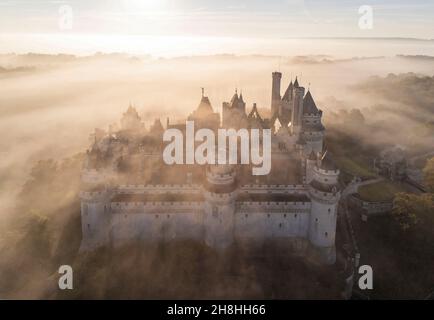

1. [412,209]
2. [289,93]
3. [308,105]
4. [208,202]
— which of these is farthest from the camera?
[289,93]

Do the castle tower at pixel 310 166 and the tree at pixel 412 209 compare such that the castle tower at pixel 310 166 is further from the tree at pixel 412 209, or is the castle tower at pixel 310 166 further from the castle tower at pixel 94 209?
the castle tower at pixel 94 209

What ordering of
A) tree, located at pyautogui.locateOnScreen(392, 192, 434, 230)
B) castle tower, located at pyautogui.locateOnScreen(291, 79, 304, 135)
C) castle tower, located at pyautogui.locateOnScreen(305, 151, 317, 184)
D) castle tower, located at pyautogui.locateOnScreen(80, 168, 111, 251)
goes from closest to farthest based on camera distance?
castle tower, located at pyautogui.locateOnScreen(80, 168, 111, 251) < castle tower, located at pyautogui.locateOnScreen(305, 151, 317, 184) < tree, located at pyautogui.locateOnScreen(392, 192, 434, 230) < castle tower, located at pyautogui.locateOnScreen(291, 79, 304, 135)

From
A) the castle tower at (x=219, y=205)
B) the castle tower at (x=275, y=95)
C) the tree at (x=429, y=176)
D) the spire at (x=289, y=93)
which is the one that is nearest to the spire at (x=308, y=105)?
the spire at (x=289, y=93)

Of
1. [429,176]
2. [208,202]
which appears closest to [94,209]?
[208,202]

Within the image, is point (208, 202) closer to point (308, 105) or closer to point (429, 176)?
point (308, 105)

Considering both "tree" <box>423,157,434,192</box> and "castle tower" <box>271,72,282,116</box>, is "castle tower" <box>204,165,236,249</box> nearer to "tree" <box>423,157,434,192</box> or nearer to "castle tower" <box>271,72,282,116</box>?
"castle tower" <box>271,72,282,116</box>

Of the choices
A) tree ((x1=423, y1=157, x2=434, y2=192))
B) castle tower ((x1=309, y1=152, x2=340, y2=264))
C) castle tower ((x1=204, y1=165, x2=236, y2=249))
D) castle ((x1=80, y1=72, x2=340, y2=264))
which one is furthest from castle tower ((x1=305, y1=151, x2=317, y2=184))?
tree ((x1=423, y1=157, x2=434, y2=192))

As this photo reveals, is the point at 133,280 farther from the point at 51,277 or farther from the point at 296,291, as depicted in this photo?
the point at 296,291
